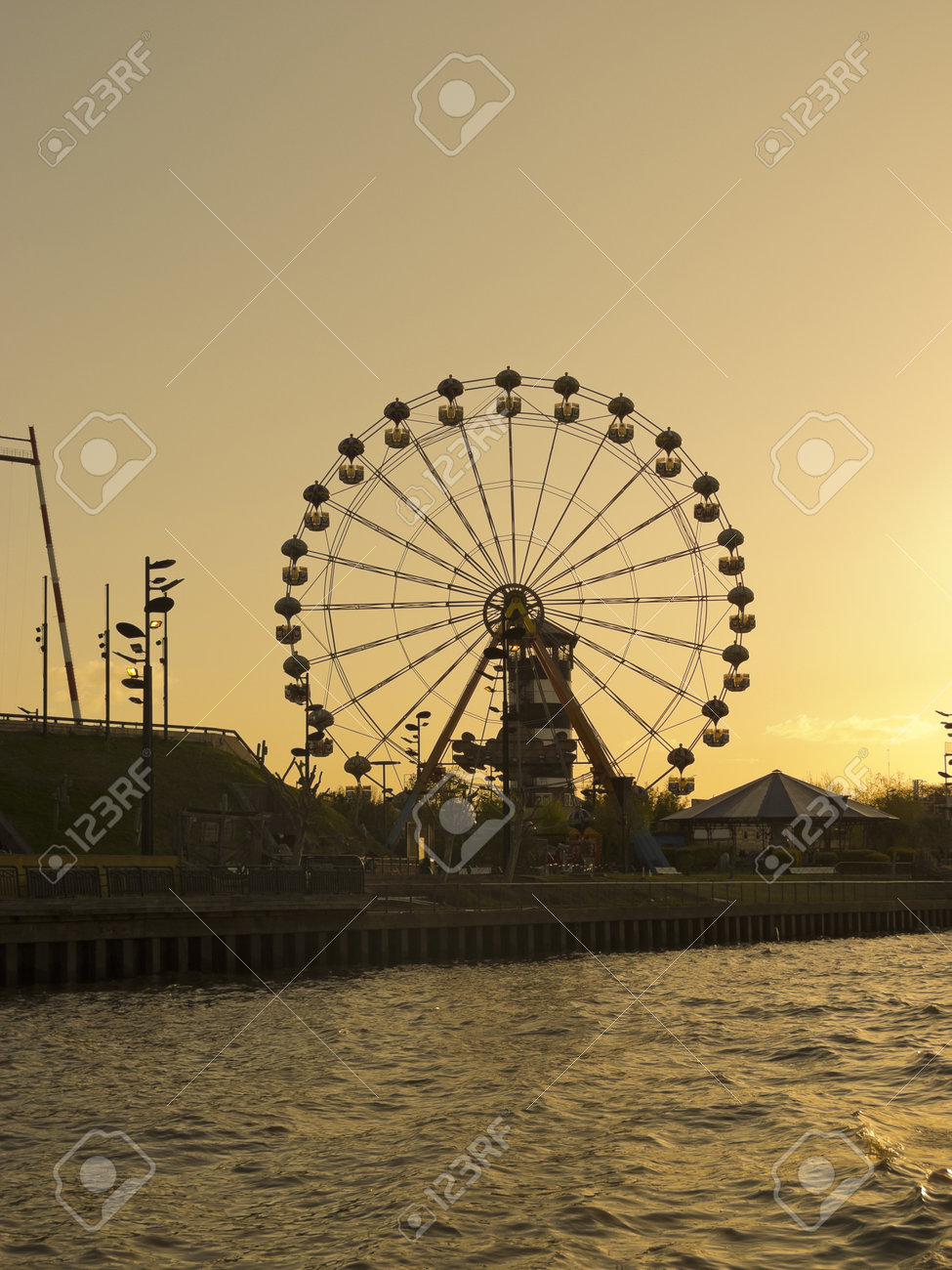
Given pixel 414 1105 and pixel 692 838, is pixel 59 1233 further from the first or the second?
pixel 692 838

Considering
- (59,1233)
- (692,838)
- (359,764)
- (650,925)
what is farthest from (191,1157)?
(692,838)

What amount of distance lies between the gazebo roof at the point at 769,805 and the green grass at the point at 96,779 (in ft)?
123

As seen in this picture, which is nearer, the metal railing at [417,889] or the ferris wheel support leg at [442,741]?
the metal railing at [417,889]

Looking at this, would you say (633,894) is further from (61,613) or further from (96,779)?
(61,613)

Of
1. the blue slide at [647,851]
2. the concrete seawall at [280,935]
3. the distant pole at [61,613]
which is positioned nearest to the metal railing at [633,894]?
the concrete seawall at [280,935]

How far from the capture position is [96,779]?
77.8 meters

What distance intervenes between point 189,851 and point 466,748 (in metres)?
24.0

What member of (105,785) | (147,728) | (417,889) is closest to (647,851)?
(105,785)

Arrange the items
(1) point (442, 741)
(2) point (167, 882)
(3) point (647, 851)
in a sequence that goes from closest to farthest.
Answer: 1. (2) point (167, 882)
2. (1) point (442, 741)
3. (3) point (647, 851)

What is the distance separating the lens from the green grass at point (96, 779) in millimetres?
70438

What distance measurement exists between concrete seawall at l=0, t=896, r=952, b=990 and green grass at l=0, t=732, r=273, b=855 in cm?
2456

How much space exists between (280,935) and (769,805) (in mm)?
68824

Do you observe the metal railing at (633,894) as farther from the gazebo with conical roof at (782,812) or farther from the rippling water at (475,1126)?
the gazebo with conical roof at (782,812)

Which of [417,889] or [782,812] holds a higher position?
[782,812]
